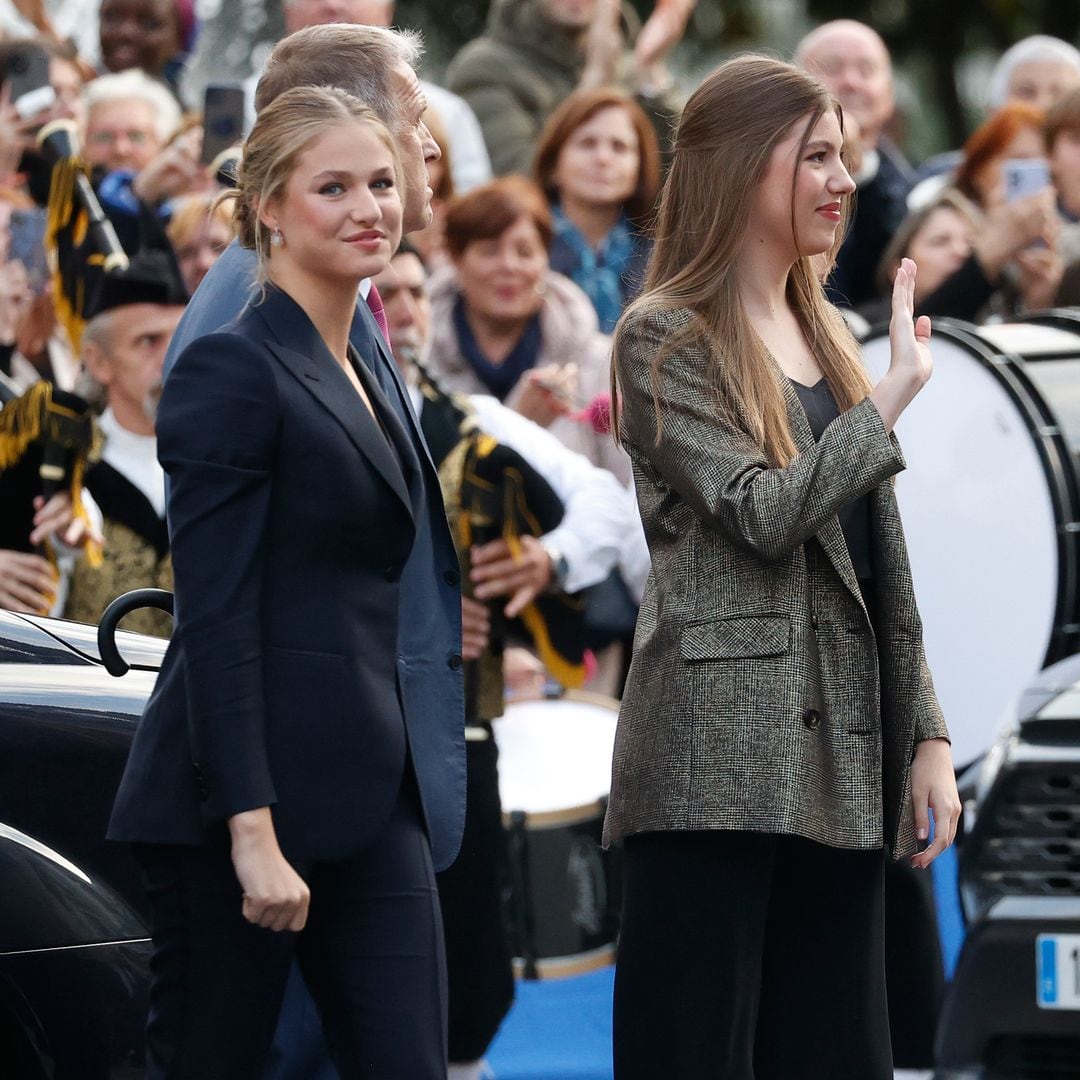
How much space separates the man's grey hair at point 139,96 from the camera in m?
6.96

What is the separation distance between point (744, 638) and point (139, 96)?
446 centimetres

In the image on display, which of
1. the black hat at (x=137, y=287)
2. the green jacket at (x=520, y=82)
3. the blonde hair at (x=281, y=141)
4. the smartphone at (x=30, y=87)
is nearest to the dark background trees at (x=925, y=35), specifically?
the green jacket at (x=520, y=82)

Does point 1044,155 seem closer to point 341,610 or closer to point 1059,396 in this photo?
point 1059,396

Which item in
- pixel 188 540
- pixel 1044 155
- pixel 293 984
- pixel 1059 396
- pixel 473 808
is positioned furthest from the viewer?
pixel 1044 155

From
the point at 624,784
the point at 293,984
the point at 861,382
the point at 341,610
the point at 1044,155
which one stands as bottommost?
the point at 293,984

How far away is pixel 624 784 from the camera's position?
316 centimetres

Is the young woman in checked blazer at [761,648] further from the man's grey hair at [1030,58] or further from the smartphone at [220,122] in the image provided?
the man's grey hair at [1030,58]

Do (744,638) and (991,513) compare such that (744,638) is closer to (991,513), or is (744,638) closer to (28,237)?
(991,513)

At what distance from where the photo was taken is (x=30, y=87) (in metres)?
6.03

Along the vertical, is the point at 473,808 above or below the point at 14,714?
below

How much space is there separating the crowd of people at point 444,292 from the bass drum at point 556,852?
19 cm

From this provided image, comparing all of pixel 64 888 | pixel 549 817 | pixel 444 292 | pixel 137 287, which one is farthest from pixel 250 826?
pixel 444 292

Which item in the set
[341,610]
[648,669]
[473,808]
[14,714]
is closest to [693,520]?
[648,669]

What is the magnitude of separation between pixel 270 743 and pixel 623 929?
2.09ft
